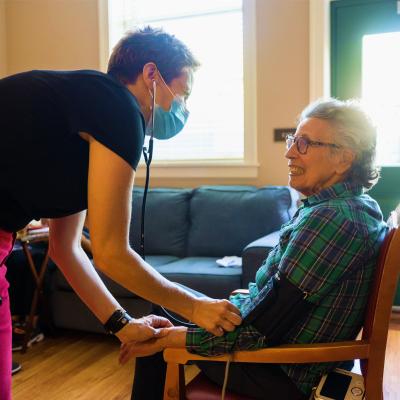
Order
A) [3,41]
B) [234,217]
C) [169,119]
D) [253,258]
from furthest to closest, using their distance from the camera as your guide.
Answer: [3,41]
[234,217]
[253,258]
[169,119]

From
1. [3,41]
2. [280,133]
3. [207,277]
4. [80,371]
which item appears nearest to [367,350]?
[207,277]

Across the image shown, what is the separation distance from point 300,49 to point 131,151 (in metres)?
2.54

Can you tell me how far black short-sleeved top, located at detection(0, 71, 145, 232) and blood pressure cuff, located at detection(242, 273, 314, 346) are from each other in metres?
0.46

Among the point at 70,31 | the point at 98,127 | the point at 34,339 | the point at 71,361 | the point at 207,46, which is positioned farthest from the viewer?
the point at 70,31

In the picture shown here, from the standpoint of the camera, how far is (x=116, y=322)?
3.98ft

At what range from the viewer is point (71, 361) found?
8.41 feet

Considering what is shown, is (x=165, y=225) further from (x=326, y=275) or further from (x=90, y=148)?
(x=90, y=148)

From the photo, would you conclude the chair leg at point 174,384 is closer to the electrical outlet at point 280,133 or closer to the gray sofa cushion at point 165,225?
the gray sofa cushion at point 165,225

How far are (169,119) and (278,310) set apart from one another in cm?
56

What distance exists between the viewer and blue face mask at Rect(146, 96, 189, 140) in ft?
4.01

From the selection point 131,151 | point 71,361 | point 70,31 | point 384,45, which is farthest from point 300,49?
point 131,151

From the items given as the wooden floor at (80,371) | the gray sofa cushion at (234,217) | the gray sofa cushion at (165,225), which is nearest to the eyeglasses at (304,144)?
the wooden floor at (80,371)

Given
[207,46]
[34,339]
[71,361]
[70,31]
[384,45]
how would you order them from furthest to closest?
[70,31], [207,46], [384,45], [34,339], [71,361]

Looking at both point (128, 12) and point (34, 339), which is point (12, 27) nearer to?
point (128, 12)
